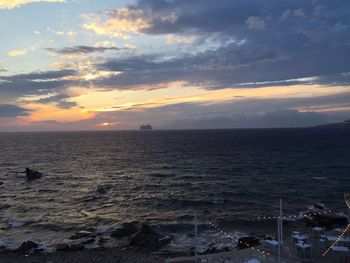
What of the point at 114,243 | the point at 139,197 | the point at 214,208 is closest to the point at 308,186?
the point at 214,208

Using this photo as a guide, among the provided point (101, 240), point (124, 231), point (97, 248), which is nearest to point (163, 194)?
point (124, 231)

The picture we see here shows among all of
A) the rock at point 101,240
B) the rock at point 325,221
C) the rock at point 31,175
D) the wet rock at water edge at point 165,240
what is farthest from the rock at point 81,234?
the rock at point 31,175

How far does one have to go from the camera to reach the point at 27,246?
32.2 m

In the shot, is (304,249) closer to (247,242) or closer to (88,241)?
(247,242)

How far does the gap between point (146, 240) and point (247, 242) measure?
27.6 feet

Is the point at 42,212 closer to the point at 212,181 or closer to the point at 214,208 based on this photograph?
the point at 214,208

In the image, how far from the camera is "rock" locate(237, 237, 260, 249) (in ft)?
100

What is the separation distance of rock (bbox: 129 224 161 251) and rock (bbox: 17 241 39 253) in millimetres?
8150

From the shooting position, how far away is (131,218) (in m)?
42.6

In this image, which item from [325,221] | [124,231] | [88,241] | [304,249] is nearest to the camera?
[304,249]

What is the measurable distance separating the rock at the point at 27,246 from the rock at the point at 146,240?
8150 mm

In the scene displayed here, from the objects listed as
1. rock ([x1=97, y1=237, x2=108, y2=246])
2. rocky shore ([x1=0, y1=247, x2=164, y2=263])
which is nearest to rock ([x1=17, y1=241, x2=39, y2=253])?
rocky shore ([x1=0, y1=247, x2=164, y2=263])

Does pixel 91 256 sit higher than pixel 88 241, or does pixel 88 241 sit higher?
pixel 91 256

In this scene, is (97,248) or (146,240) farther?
(146,240)
